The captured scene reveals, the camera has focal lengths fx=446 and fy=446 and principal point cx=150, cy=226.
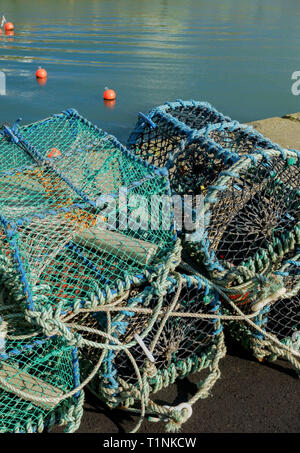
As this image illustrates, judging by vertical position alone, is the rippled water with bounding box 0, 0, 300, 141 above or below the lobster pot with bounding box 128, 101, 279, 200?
below

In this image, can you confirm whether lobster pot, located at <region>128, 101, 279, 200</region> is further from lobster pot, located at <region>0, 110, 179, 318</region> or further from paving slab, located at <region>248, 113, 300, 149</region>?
paving slab, located at <region>248, 113, 300, 149</region>

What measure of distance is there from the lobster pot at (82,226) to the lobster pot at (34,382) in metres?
0.22

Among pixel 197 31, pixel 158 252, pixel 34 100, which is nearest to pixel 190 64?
pixel 34 100

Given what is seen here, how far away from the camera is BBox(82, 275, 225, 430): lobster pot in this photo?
2.36 meters

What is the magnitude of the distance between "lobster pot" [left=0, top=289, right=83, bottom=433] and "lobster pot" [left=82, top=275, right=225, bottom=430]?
161 millimetres

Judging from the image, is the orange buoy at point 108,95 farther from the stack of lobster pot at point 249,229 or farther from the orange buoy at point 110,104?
the stack of lobster pot at point 249,229

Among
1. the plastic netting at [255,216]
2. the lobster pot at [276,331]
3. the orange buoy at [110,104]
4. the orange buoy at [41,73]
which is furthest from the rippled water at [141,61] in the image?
the lobster pot at [276,331]

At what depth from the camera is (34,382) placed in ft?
7.91

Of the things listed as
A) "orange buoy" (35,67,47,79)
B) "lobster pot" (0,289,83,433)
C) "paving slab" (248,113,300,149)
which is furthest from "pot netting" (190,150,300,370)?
"orange buoy" (35,67,47,79)

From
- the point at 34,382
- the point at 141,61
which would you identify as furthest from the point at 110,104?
the point at 34,382

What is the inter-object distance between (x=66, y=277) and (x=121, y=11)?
2894cm

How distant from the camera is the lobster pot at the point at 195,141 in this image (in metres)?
3.05

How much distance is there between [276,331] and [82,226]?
1.49m

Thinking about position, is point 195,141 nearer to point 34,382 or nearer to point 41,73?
point 34,382
